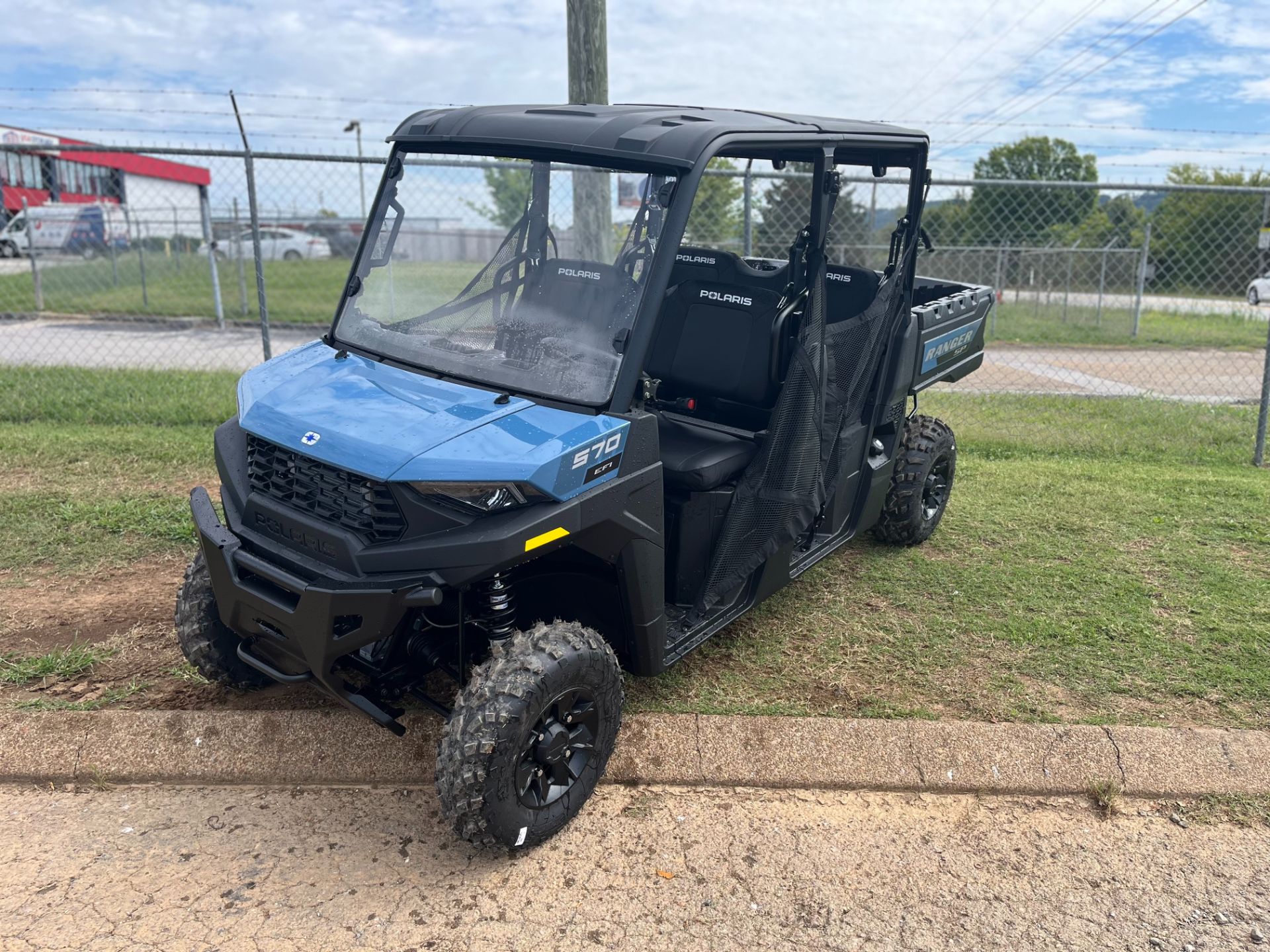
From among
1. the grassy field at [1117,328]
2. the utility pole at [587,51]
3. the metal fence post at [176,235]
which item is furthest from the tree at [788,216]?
the metal fence post at [176,235]

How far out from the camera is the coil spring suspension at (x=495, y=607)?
310cm

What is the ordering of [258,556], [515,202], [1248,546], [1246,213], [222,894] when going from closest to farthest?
[222,894], [258,556], [515,202], [1248,546], [1246,213]

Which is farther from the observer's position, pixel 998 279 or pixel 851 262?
pixel 998 279

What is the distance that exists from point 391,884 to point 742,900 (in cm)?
104

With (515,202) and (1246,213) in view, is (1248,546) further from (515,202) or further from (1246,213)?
(1246,213)

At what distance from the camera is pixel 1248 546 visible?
18.3 feet

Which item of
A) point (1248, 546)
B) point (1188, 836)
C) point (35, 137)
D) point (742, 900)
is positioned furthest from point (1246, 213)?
point (35, 137)

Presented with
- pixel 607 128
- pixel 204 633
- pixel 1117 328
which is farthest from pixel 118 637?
pixel 1117 328

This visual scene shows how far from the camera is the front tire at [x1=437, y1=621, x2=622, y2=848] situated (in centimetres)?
291

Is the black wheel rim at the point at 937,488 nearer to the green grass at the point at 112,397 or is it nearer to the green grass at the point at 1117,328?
the green grass at the point at 112,397

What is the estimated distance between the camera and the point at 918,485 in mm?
5328

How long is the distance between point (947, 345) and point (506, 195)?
2484mm

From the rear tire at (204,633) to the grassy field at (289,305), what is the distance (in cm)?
1105

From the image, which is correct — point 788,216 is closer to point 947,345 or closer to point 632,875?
point 947,345
